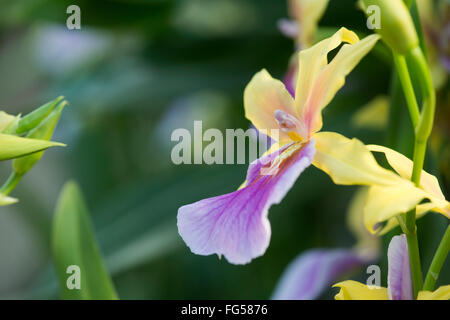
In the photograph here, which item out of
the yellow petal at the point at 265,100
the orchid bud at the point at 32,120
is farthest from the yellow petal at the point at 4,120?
the yellow petal at the point at 265,100

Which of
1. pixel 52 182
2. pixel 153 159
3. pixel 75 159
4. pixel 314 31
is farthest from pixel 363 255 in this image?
pixel 52 182

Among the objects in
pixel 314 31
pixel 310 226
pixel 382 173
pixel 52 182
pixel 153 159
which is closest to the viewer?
pixel 382 173

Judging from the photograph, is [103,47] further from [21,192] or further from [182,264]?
[182,264]

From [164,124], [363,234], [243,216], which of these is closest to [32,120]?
[243,216]

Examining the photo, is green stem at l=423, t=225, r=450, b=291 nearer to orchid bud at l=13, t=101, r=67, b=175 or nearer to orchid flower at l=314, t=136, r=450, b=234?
orchid flower at l=314, t=136, r=450, b=234

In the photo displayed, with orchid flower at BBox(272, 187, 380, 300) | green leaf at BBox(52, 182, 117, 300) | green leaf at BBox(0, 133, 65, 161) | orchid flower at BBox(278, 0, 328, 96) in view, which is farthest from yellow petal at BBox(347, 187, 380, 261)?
green leaf at BBox(0, 133, 65, 161)

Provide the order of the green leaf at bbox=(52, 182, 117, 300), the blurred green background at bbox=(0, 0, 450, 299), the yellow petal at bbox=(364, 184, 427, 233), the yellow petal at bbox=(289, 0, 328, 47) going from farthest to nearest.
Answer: the blurred green background at bbox=(0, 0, 450, 299), the yellow petal at bbox=(289, 0, 328, 47), the green leaf at bbox=(52, 182, 117, 300), the yellow petal at bbox=(364, 184, 427, 233)

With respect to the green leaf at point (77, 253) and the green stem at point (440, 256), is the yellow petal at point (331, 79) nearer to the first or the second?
the green stem at point (440, 256)
